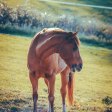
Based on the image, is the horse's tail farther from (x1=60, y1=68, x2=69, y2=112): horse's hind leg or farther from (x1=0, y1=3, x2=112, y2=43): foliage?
(x1=0, y1=3, x2=112, y2=43): foliage

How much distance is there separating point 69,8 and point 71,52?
602mm

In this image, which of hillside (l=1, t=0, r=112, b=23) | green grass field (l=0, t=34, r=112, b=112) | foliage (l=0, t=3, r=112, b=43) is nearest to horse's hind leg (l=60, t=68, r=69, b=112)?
green grass field (l=0, t=34, r=112, b=112)

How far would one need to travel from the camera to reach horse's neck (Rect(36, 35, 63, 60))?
272cm

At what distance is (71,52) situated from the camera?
269cm

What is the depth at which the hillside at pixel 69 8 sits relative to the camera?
308cm

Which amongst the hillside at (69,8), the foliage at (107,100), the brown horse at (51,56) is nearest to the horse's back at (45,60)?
the brown horse at (51,56)

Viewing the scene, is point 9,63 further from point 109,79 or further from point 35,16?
point 109,79

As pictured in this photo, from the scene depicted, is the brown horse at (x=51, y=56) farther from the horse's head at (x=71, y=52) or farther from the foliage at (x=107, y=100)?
the foliage at (x=107, y=100)

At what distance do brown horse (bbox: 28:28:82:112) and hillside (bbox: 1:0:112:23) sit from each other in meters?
0.32

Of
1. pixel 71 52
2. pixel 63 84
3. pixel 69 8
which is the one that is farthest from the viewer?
pixel 69 8

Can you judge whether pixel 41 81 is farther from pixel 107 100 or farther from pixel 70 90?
pixel 107 100

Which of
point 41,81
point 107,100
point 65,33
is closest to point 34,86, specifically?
point 41,81

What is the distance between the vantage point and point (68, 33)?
270 centimetres

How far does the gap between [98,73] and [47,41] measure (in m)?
0.63
